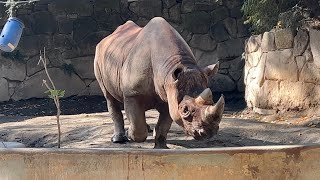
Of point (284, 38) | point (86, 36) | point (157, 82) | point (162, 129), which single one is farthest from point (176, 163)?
point (86, 36)

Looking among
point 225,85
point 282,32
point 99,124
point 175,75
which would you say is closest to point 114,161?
point 175,75

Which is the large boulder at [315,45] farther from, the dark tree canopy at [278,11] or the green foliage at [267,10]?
the green foliage at [267,10]

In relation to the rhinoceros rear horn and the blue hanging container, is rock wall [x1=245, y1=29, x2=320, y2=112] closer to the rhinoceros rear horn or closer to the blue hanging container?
the rhinoceros rear horn

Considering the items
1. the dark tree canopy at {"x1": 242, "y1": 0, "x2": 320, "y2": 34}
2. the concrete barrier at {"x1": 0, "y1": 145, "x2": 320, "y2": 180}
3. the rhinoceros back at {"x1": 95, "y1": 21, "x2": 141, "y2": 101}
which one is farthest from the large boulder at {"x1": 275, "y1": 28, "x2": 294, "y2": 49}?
the concrete barrier at {"x1": 0, "y1": 145, "x2": 320, "y2": 180}

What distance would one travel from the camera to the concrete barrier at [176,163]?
361cm

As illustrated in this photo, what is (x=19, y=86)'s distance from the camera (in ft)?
39.9

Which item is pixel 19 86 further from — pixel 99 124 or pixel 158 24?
pixel 158 24

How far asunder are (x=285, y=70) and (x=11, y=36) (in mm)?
3810

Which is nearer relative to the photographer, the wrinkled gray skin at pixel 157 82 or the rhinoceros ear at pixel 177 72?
the wrinkled gray skin at pixel 157 82

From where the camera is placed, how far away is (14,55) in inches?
475

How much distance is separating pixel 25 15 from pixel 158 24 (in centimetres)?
682

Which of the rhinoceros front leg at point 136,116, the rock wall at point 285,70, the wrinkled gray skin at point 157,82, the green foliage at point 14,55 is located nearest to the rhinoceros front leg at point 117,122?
the wrinkled gray skin at point 157,82

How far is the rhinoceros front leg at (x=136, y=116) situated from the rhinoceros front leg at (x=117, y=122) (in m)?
0.62

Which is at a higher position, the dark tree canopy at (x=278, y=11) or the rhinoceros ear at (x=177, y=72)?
the dark tree canopy at (x=278, y=11)
